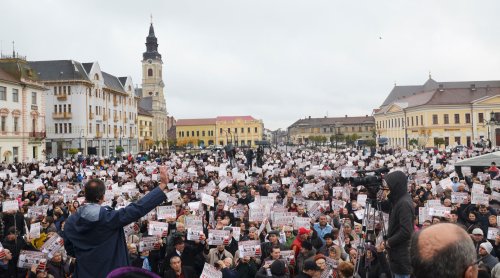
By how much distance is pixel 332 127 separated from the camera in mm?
159625

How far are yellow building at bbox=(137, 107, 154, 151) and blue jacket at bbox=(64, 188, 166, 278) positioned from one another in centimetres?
10167

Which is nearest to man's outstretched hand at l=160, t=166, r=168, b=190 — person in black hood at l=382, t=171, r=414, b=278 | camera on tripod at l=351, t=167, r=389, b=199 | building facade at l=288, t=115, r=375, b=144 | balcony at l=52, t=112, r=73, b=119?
camera on tripod at l=351, t=167, r=389, b=199

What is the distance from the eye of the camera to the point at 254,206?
11984 mm

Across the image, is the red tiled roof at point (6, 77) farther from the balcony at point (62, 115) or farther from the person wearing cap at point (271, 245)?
the person wearing cap at point (271, 245)

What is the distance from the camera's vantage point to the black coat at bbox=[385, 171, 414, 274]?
5.73 meters

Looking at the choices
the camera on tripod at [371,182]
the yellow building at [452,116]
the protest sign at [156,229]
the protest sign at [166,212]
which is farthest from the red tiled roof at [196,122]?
the camera on tripod at [371,182]

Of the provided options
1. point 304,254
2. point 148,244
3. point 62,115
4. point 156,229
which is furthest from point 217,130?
point 304,254

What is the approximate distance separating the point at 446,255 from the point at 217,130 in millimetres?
143933

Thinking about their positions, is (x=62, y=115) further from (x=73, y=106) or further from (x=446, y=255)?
(x=446, y=255)

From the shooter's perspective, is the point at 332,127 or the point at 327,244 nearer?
the point at 327,244

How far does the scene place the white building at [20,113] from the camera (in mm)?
51625

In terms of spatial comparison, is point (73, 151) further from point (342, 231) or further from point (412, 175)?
point (342, 231)

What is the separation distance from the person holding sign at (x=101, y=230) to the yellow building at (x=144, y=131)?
10165 cm

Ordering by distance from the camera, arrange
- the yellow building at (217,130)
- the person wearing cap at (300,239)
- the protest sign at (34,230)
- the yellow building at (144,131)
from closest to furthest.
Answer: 1. the person wearing cap at (300,239)
2. the protest sign at (34,230)
3. the yellow building at (144,131)
4. the yellow building at (217,130)
